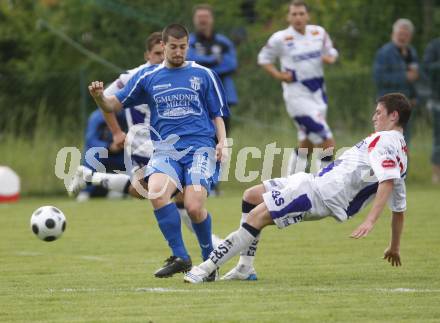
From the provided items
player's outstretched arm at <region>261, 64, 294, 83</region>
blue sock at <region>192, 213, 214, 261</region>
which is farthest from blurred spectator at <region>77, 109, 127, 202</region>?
blue sock at <region>192, 213, 214, 261</region>

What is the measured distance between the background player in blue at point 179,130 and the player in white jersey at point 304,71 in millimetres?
5849

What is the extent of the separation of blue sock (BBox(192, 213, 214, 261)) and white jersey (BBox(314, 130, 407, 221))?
98cm

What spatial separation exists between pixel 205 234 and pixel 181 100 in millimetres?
1030

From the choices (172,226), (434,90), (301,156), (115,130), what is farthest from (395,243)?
(434,90)

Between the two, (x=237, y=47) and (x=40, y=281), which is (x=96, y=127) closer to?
(x=237, y=47)

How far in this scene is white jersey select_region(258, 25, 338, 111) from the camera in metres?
14.1

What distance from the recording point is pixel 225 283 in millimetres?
7398

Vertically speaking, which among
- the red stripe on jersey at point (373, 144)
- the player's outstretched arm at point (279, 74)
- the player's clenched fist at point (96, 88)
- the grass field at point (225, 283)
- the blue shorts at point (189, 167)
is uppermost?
the player's outstretched arm at point (279, 74)

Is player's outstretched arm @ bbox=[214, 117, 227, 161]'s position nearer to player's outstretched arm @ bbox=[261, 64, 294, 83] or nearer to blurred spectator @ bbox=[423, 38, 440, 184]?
player's outstretched arm @ bbox=[261, 64, 294, 83]

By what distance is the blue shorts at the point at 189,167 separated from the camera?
7852mm

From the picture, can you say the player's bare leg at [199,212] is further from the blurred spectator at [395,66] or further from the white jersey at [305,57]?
the blurred spectator at [395,66]

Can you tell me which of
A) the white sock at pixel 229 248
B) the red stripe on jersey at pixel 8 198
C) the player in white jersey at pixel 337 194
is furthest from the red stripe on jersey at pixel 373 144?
the red stripe on jersey at pixel 8 198

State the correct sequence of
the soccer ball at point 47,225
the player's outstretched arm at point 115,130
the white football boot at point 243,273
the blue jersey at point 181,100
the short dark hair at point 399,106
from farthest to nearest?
the player's outstretched arm at point 115,130 < the soccer ball at point 47,225 < the blue jersey at point 181,100 < the white football boot at point 243,273 < the short dark hair at point 399,106

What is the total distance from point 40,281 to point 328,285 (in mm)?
2033
